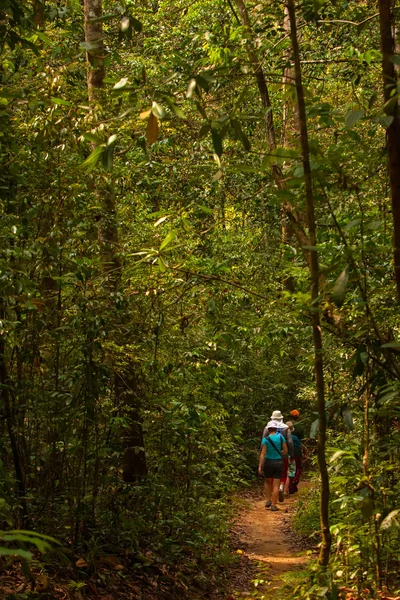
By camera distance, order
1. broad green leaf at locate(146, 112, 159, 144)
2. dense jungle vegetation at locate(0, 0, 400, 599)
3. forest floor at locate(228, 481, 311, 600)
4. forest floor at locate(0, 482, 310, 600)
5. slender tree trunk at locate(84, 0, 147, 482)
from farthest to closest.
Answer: forest floor at locate(228, 481, 311, 600)
slender tree trunk at locate(84, 0, 147, 482)
forest floor at locate(0, 482, 310, 600)
dense jungle vegetation at locate(0, 0, 400, 599)
broad green leaf at locate(146, 112, 159, 144)

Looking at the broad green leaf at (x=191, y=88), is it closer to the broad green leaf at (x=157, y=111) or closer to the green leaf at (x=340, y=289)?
the broad green leaf at (x=157, y=111)

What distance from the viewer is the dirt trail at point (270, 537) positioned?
30.6 ft

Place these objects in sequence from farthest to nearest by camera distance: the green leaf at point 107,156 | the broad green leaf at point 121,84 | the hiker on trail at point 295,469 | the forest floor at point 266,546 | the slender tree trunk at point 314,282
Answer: the hiker on trail at point 295,469, the forest floor at point 266,546, the slender tree trunk at point 314,282, the green leaf at point 107,156, the broad green leaf at point 121,84

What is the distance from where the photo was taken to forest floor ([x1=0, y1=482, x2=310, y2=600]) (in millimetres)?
5613

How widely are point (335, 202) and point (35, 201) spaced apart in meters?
2.54

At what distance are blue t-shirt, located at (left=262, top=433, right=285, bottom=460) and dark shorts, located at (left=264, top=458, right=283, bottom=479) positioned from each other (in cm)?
6

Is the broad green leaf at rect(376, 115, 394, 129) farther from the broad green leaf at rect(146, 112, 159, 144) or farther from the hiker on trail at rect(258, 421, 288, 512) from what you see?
the hiker on trail at rect(258, 421, 288, 512)

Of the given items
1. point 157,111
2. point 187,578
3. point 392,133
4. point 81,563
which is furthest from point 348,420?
point 187,578

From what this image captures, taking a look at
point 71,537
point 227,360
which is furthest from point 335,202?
point 227,360

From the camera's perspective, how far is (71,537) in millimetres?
6355

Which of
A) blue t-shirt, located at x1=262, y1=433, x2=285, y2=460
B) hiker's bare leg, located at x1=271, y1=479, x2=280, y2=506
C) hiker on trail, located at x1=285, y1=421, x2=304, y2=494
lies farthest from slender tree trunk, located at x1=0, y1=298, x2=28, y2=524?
hiker on trail, located at x1=285, y1=421, x2=304, y2=494

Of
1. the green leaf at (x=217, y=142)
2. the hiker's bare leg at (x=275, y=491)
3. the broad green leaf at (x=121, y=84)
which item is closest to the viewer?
the broad green leaf at (x=121, y=84)

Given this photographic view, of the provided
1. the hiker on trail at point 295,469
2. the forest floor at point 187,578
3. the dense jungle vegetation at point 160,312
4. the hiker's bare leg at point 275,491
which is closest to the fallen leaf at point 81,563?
the dense jungle vegetation at point 160,312

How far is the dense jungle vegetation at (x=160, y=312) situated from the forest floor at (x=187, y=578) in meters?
0.15
